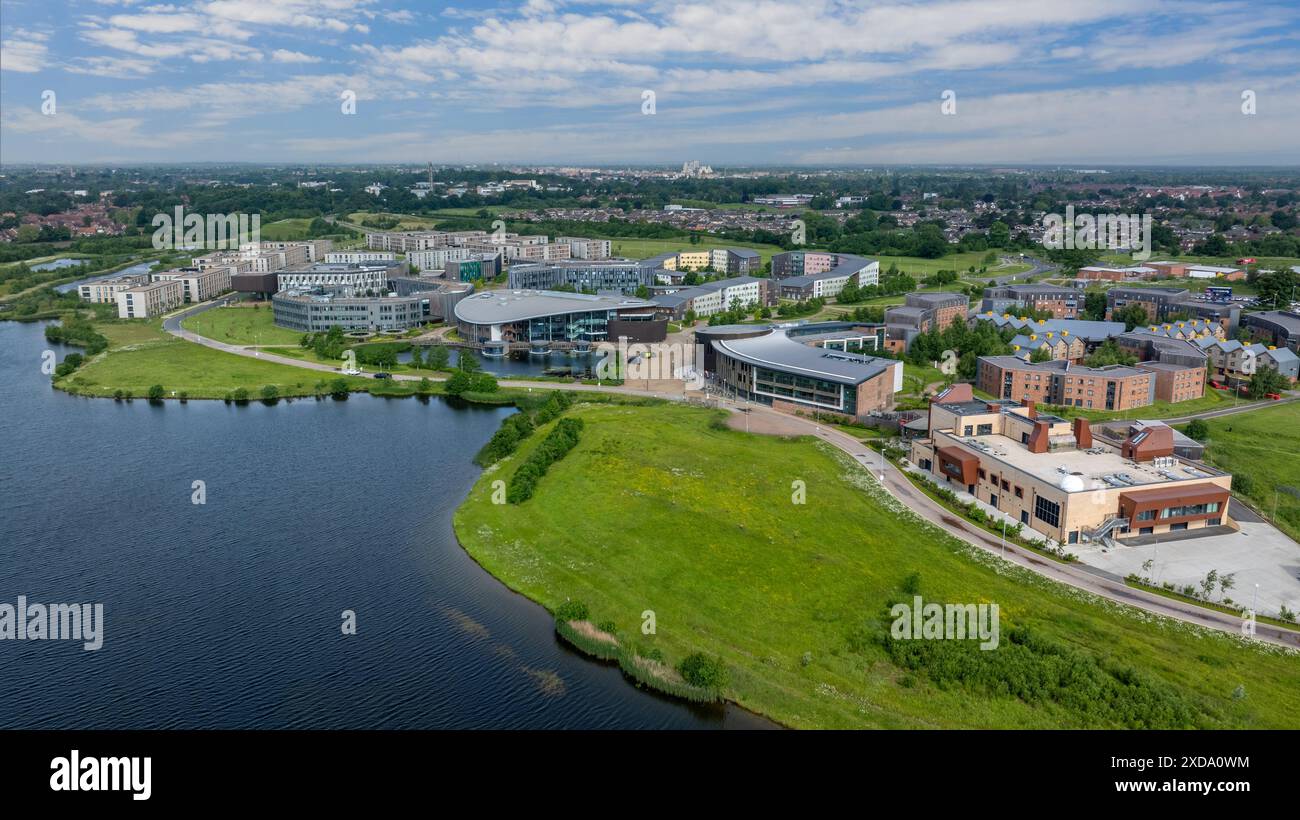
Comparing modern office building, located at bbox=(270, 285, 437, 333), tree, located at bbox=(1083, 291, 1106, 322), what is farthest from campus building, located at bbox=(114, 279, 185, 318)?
tree, located at bbox=(1083, 291, 1106, 322)

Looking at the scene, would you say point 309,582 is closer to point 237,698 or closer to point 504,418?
point 237,698

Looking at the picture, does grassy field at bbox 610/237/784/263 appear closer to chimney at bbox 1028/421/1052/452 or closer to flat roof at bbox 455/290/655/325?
flat roof at bbox 455/290/655/325

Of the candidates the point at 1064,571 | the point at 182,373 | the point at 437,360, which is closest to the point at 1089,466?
the point at 1064,571

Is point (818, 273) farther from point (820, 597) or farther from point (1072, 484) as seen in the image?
point (820, 597)

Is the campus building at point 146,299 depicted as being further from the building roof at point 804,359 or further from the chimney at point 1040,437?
the chimney at point 1040,437

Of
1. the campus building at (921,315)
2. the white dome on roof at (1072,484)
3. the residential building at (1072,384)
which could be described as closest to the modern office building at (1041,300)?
the campus building at (921,315)

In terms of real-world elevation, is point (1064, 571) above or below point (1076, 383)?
below
